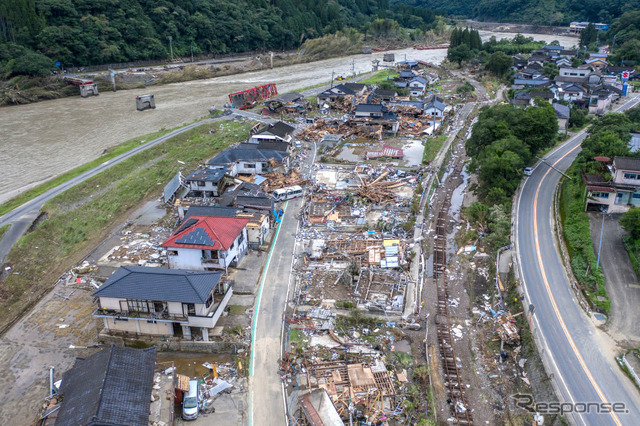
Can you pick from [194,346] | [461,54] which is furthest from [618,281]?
[461,54]

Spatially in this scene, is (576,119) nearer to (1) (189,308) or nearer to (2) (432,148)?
(2) (432,148)

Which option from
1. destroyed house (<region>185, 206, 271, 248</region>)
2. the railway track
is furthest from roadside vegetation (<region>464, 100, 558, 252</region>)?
destroyed house (<region>185, 206, 271, 248</region>)

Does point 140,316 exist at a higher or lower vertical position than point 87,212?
lower

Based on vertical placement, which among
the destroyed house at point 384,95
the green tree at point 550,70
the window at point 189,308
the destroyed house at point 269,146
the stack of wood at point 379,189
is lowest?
the window at point 189,308

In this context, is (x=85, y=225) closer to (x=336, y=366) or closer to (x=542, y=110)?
(x=336, y=366)

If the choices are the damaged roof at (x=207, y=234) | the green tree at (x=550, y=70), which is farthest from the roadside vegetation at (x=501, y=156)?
the green tree at (x=550, y=70)

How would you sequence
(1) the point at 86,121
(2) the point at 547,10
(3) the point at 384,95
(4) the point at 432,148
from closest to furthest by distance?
(4) the point at 432,148 < (1) the point at 86,121 < (3) the point at 384,95 < (2) the point at 547,10

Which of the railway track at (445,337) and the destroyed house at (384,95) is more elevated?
the destroyed house at (384,95)

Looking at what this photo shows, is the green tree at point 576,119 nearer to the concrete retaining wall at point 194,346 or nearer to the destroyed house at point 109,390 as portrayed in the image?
the concrete retaining wall at point 194,346
